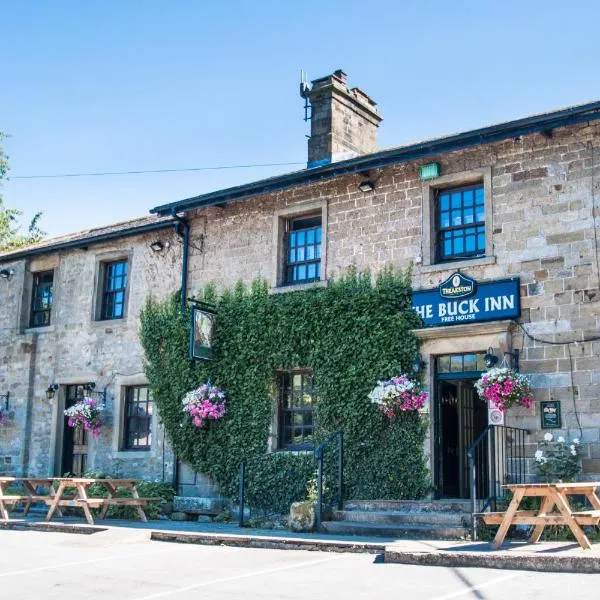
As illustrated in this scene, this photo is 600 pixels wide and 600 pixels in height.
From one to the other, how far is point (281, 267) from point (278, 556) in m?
6.39

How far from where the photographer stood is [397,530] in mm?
11531

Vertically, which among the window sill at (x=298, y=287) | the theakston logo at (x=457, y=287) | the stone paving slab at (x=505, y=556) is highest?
the window sill at (x=298, y=287)

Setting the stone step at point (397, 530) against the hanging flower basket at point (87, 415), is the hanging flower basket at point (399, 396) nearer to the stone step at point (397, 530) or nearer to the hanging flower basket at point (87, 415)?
the stone step at point (397, 530)

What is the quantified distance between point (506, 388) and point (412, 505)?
7.72 feet

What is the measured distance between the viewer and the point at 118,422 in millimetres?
17156

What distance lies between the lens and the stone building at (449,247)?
12203mm

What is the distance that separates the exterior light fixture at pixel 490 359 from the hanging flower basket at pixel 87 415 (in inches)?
322

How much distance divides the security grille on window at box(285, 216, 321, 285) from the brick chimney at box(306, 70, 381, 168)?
5.74 ft

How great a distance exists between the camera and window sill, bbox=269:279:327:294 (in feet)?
48.6

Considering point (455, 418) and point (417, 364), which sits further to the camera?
point (455, 418)

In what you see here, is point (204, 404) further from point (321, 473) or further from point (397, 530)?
point (397, 530)

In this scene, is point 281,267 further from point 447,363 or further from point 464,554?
point 464,554

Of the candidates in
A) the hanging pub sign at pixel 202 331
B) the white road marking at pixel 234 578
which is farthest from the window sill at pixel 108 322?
the white road marking at pixel 234 578

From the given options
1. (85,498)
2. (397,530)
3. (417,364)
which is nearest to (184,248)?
(85,498)
